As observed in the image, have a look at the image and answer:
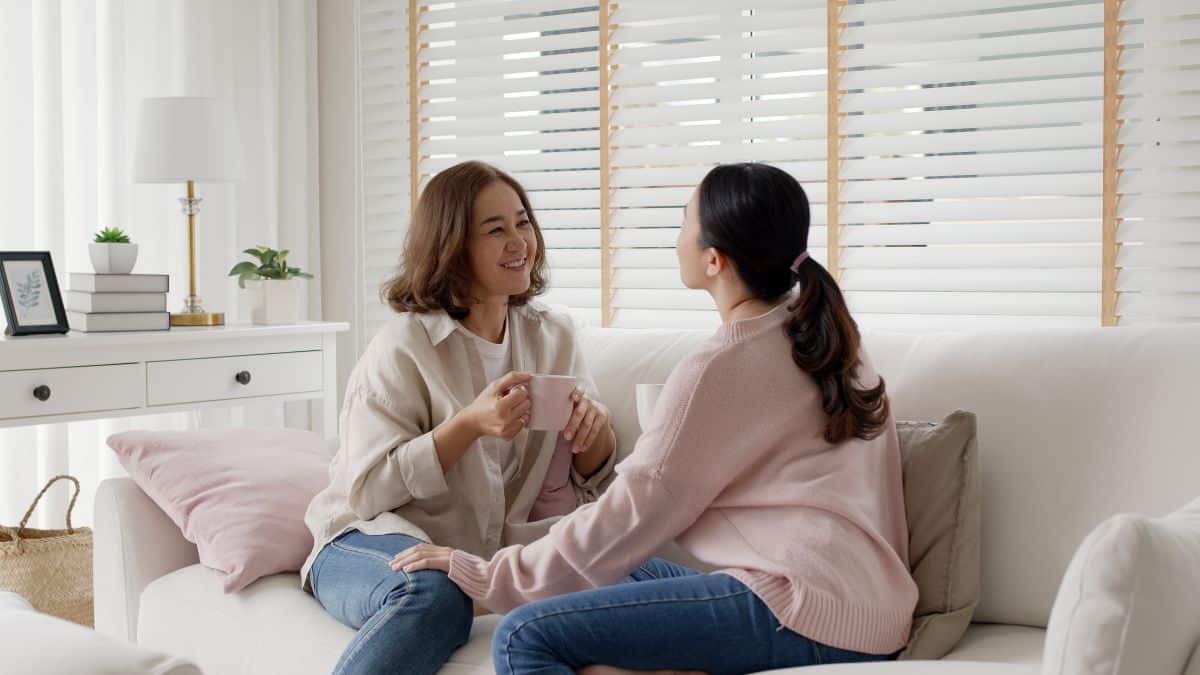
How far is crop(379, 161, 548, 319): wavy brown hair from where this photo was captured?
2.16 meters

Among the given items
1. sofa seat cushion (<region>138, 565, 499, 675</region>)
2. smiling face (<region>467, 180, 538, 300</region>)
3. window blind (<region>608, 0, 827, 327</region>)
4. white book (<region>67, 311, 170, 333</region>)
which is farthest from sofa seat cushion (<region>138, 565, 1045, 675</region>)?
window blind (<region>608, 0, 827, 327</region>)

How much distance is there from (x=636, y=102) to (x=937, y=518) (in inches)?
72.1

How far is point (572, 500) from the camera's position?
7.26 ft

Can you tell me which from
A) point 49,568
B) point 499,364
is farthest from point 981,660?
point 49,568

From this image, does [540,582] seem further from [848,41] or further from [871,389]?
[848,41]

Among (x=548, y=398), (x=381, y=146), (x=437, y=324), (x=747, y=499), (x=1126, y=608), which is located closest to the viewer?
(x=1126, y=608)

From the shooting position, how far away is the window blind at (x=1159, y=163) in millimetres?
2641

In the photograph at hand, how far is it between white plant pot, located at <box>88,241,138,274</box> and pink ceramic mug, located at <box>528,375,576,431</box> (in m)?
1.44

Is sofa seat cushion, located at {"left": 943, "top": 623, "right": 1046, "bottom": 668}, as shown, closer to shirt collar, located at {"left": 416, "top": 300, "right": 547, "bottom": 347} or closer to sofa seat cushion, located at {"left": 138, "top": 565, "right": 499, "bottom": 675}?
sofa seat cushion, located at {"left": 138, "top": 565, "right": 499, "bottom": 675}

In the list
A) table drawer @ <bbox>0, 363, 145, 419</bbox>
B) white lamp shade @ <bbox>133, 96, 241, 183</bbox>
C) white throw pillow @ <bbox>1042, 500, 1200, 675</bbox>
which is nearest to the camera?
white throw pillow @ <bbox>1042, 500, 1200, 675</bbox>

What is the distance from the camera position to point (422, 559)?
1.82m

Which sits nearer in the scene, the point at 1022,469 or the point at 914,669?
the point at 914,669

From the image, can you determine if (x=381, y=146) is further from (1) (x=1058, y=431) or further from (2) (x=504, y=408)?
(1) (x=1058, y=431)

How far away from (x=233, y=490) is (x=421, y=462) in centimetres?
43
